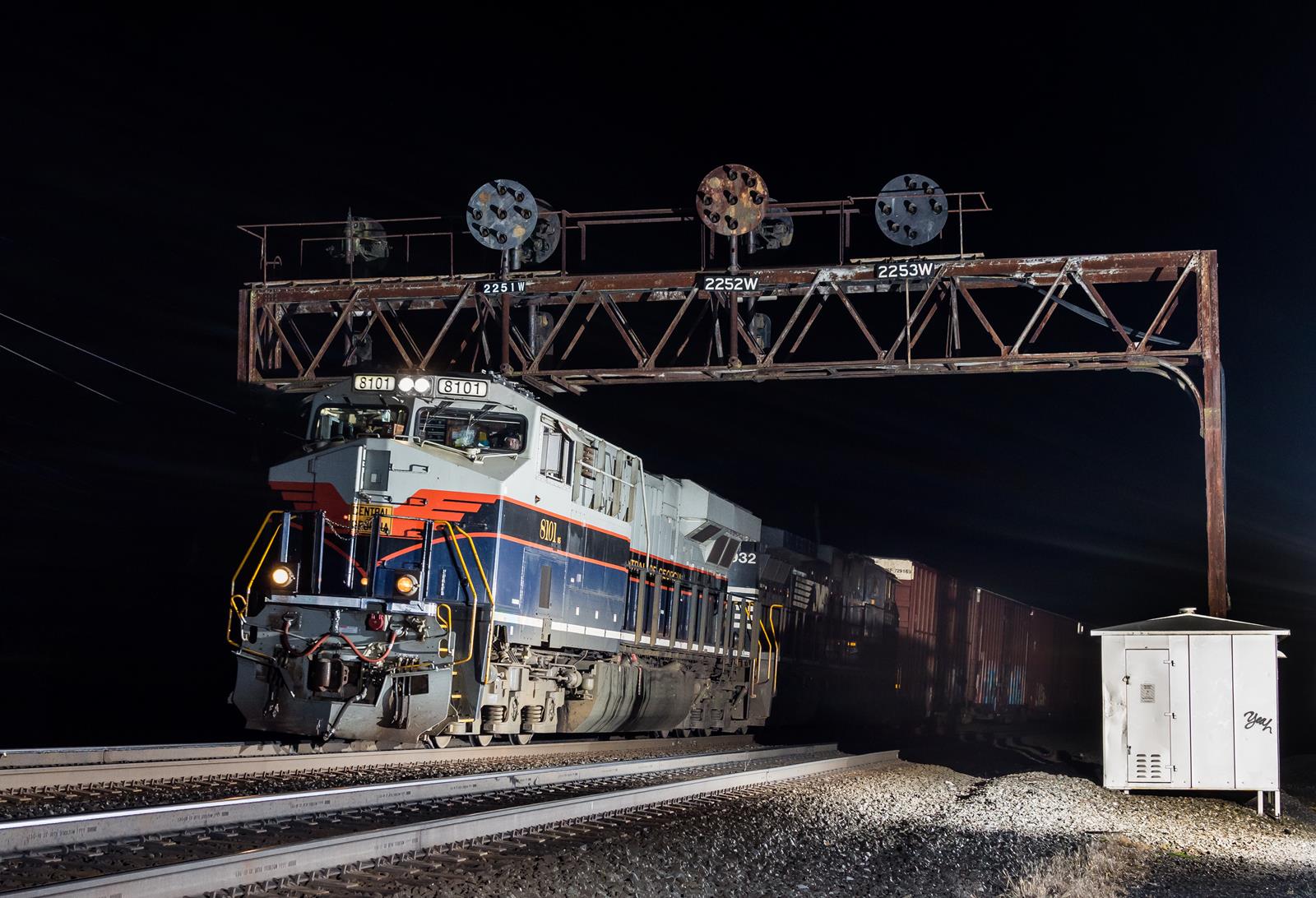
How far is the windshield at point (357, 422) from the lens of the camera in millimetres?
13648

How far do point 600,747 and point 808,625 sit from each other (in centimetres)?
897

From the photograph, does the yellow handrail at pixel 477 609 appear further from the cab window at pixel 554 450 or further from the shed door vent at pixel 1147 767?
the shed door vent at pixel 1147 767

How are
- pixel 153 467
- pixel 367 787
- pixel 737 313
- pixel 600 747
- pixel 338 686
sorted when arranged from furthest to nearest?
1. pixel 153 467
2. pixel 737 313
3. pixel 600 747
4. pixel 338 686
5. pixel 367 787

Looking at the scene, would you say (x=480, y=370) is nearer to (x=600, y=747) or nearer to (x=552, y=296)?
(x=552, y=296)

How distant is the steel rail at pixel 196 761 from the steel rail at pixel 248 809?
57.2 inches

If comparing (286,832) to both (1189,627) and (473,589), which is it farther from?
(1189,627)

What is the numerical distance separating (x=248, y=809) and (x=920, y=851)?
5.11 metres

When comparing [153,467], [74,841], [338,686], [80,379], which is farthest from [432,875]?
[80,379]

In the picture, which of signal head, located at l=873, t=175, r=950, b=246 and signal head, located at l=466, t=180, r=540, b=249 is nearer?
signal head, located at l=873, t=175, r=950, b=246

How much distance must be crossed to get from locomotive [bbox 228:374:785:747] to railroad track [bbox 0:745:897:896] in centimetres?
169

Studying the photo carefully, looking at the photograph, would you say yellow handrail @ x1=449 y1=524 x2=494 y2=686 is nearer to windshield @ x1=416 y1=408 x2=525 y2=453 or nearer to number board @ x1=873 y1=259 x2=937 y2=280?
windshield @ x1=416 y1=408 x2=525 y2=453

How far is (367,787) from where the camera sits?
31.0 ft

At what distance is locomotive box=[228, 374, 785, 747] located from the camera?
12.3 meters

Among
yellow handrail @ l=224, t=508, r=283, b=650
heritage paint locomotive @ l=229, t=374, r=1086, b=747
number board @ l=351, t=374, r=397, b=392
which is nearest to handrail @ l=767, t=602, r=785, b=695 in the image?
heritage paint locomotive @ l=229, t=374, r=1086, b=747
